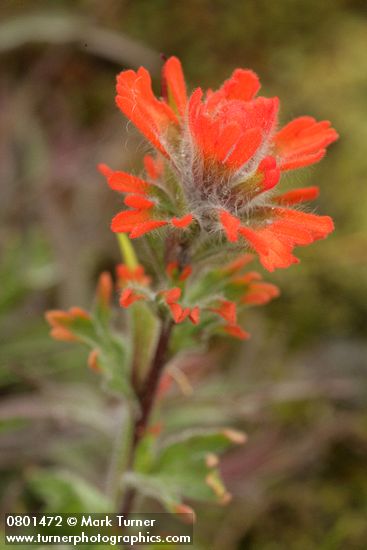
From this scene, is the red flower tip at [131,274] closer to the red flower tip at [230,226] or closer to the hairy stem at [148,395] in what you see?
the hairy stem at [148,395]

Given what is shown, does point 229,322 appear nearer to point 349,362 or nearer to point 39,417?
point 39,417

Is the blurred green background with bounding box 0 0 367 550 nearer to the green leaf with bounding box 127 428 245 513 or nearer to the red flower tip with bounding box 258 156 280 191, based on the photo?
the green leaf with bounding box 127 428 245 513

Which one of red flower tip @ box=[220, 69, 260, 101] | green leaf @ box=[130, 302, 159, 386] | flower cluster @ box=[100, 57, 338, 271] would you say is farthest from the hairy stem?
red flower tip @ box=[220, 69, 260, 101]

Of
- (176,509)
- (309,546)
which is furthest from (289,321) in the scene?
(176,509)

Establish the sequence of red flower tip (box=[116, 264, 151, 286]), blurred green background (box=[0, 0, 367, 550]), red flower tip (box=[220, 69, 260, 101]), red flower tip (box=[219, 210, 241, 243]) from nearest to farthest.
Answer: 1. red flower tip (box=[219, 210, 241, 243])
2. red flower tip (box=[220, 69, 260, 101])
3. red flower tip (box=[116, 264, 151, 286])
4. blurred green background (box=[0, 0, 367, 550])

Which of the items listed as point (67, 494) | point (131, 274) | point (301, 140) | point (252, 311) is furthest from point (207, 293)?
point (252, 311)

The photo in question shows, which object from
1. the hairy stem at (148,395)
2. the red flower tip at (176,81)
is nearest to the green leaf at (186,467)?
the hairy stem at (148,395)
